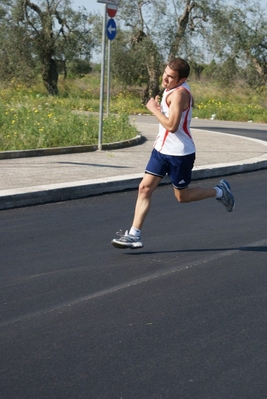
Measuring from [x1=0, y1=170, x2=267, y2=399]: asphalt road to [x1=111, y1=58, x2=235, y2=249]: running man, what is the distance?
366mm

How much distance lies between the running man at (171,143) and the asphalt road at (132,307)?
0.37m

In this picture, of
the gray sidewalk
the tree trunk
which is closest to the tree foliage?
the tree trunk

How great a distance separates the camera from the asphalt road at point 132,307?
4.44 m

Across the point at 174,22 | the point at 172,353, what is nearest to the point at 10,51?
the point at 174,22

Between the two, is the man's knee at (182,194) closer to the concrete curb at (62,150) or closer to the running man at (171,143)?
the running man at (171,143)

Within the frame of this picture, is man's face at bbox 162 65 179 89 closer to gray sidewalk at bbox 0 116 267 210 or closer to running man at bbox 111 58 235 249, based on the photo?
running man at bbox 111 58 235 249

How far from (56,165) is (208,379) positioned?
916 cm

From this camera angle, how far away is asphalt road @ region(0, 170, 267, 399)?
4.44 metres


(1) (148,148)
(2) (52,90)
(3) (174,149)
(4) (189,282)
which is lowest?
(2) (52,90)

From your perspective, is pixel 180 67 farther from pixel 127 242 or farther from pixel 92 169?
pixel 92 169

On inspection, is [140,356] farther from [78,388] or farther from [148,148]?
[148,148]

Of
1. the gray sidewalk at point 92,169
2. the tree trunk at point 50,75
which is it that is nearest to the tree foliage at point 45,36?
the tree trunk at point 50,75

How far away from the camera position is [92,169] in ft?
42.6

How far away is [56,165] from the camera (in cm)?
1337
